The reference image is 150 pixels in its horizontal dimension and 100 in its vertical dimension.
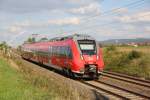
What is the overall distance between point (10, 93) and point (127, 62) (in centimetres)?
2263

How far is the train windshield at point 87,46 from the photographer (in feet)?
85.3

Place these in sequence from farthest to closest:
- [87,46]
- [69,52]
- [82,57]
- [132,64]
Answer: [132,64]
[69,52]
[87,46]
[82,57]

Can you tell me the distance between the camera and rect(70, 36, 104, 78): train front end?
2539 cm

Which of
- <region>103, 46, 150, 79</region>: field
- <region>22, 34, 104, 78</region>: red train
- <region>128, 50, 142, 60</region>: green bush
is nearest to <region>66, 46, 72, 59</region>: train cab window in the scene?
<region>22, 34, 104, 78</region>: red train

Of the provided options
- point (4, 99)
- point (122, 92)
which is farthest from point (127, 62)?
point (4, 99)

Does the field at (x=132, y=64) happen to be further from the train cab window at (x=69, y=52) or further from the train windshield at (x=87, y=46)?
the train cab window at (x=69, y=52)

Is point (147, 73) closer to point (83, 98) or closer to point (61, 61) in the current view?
point (61, 61)

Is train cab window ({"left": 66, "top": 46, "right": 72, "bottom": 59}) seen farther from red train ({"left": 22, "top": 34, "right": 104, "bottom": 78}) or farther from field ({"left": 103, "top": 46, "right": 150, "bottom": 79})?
field ({"left": 103, "top": 46, "right": 150, "bottom": 79})

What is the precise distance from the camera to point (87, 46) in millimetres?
26312

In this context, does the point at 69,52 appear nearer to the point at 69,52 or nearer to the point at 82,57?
the point at 69,52

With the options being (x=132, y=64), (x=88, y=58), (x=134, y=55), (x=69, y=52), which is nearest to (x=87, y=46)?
(x=88, y=58)

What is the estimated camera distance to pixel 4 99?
1382cm

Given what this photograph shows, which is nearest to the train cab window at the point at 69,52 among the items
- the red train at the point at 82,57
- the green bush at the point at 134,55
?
the red train at the point at 82,57

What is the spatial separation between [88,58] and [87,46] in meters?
1.09
